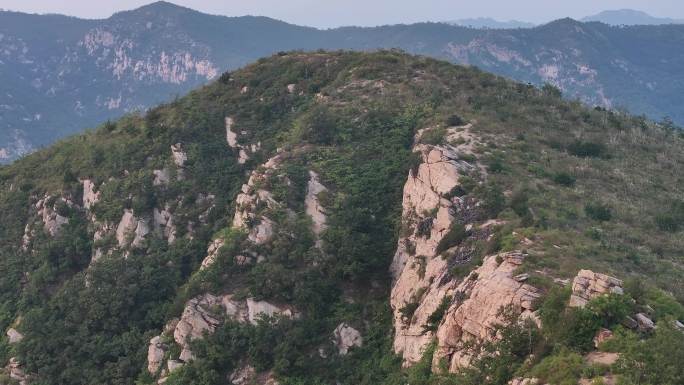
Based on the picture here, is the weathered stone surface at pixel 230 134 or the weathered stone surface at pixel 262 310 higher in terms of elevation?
the weathered stone surface at pixel 230 134

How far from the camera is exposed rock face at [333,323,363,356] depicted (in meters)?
34.5

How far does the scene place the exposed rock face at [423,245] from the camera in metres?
30.3

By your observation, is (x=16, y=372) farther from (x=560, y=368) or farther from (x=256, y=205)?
(x=560, y=368)

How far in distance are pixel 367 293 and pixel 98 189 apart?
92.4ft

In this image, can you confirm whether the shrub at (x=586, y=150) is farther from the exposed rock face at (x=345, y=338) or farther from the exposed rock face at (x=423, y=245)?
the exposed rock face at (x=345, y=338)

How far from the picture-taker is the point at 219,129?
5594 cm

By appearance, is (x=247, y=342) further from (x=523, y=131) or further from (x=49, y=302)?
(x=523, y=131)

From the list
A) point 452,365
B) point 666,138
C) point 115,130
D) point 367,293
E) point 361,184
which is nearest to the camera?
point 452,365

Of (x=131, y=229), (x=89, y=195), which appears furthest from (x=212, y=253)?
(x=89, y=195)

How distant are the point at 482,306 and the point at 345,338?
39.3ft

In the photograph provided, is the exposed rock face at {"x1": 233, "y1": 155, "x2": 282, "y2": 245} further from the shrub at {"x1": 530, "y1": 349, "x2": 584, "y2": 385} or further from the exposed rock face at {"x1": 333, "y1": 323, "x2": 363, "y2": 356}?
the shrub at {"x1": 530, "y1": 349, "x2": 584, "y2": 385}

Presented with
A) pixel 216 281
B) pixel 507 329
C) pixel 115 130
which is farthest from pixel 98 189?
pixel 507 329

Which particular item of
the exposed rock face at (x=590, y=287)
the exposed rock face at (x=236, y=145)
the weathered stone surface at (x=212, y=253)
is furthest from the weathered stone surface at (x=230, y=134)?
the exposed rock face at (x=590, y=287)

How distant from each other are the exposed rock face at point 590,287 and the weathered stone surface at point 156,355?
2522 centimetres
